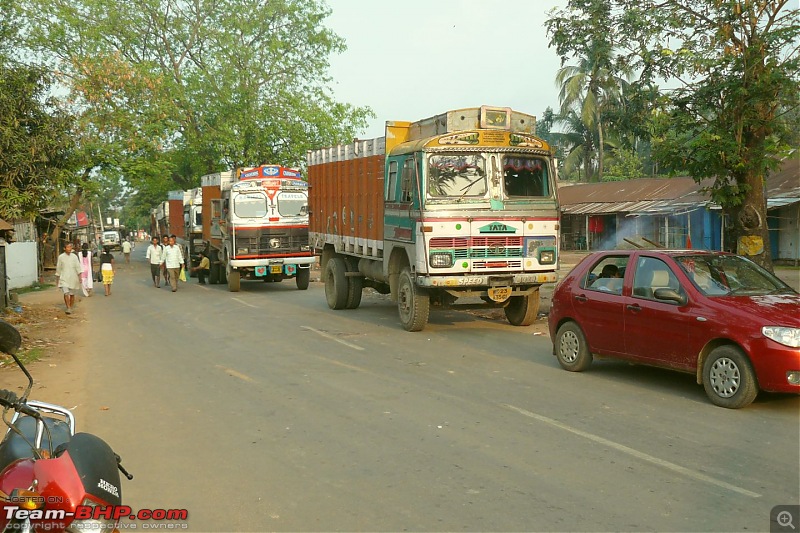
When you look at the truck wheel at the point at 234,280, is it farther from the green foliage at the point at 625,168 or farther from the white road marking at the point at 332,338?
the green foliage at the point at 625,168

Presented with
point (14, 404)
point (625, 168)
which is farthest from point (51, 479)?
point (625, 168)

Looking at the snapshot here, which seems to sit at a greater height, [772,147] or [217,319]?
[772,147]

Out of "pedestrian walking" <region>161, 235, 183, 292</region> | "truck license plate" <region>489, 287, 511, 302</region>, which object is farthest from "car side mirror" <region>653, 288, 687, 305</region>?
"pedestrian walking" <region>161, 235, 183, 292</region>

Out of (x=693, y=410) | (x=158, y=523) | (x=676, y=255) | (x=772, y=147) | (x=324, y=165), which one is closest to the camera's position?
(x=158, y=523)

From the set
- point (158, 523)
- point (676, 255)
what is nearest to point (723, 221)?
point (676, 255)

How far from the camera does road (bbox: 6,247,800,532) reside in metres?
5.05

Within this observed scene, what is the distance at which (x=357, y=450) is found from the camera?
6.45m

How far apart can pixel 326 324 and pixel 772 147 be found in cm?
846

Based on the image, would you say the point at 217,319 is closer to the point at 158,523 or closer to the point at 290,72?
the point at 158,523

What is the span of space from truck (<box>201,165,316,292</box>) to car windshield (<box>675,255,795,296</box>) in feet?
51.8

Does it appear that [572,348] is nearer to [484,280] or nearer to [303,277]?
[484,280]

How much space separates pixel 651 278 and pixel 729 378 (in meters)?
1.59

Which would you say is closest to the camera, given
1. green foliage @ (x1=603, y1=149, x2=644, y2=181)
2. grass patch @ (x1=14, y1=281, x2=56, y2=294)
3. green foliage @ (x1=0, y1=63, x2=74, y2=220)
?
green foliage @ (x1=0, y1=63, x2=74, y2=220)

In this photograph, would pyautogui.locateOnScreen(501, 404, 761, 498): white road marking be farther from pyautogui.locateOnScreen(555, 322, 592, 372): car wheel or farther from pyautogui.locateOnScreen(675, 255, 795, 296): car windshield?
pyautogui.locateOnScreen(675, 255, 795, 296): car windshield
